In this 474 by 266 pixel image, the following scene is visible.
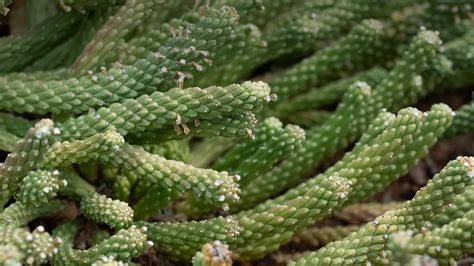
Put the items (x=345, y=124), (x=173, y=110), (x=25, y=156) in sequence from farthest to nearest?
1. (x=345, y=124)
2. (x=173, y=110)
3. (x=25, y=156)

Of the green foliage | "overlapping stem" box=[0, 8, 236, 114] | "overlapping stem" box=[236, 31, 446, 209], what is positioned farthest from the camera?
"overlapping stem" box=[236, 31, 446, 209]

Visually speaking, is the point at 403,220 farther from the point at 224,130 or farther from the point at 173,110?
the point at 173,110

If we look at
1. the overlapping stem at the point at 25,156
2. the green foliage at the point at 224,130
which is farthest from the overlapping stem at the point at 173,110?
the overlapping stem at the point at 25,156

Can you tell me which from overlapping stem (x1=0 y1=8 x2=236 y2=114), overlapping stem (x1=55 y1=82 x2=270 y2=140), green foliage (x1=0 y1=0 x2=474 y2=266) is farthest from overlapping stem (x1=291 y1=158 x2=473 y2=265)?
overlapping stem (x1=0 y1=8 x2=236 y2=114)

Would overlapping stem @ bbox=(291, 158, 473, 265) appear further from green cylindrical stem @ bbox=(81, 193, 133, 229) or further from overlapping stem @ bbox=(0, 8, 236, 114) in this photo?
overlapping stem @ bbox=(0, 8, 236, 114)

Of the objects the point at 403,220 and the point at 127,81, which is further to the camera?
the point at 127,81

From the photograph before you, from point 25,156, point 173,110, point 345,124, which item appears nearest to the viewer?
point 25,156

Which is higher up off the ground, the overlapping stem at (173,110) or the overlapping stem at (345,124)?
the overlapping stem at (173,110)

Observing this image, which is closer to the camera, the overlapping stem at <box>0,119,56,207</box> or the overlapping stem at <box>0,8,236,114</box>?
the overlapping stem at <box>0,119,56,207</box>

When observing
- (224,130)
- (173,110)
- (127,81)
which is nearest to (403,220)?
(224,130)

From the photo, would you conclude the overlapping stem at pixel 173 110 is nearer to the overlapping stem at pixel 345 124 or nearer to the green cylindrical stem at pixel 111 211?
the green cylindrical stem at pixel 111 211
